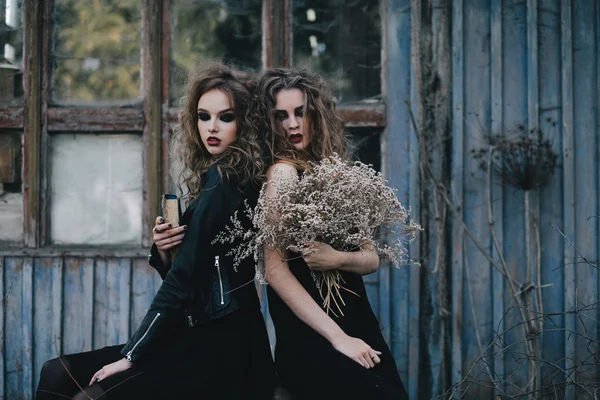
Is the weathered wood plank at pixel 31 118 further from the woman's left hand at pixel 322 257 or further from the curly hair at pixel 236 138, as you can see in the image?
the woman's left hand at pixel 322 257

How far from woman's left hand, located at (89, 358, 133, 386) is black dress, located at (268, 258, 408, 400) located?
0.63m

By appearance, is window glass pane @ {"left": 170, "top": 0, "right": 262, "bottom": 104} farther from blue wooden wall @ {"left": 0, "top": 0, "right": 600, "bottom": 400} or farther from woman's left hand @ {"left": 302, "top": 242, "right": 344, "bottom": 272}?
woman's left hand @ {"left": 302, "top": 242, "right": 344, "bottom": 272}

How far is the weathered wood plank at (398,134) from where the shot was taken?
4.79m

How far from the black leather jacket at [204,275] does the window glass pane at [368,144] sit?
89.3 inches

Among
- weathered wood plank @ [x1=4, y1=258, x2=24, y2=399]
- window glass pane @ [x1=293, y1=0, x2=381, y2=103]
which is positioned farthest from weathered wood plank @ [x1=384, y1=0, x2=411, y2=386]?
weathered wood plank @ [x1=4, y1=258, x2=24, y2=399]

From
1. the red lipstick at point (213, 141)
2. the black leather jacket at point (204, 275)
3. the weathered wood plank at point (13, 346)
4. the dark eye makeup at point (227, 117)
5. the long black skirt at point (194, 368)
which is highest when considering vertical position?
the dark eye makeup at point (227, 117)

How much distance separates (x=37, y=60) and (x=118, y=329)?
6.76 feet

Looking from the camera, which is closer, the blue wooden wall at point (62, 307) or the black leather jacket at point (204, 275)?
the black leather jacket at point (204, 275)

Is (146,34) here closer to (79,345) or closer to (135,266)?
(135,266)

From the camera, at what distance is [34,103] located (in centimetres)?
487

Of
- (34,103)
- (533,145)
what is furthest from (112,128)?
(533,145)

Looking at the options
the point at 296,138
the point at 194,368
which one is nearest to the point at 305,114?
the point at 296,138

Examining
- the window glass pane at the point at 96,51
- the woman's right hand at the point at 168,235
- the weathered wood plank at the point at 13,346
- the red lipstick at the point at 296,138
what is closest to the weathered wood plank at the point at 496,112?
the red lipstick at the point at 296,138

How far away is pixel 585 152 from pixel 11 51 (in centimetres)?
427
